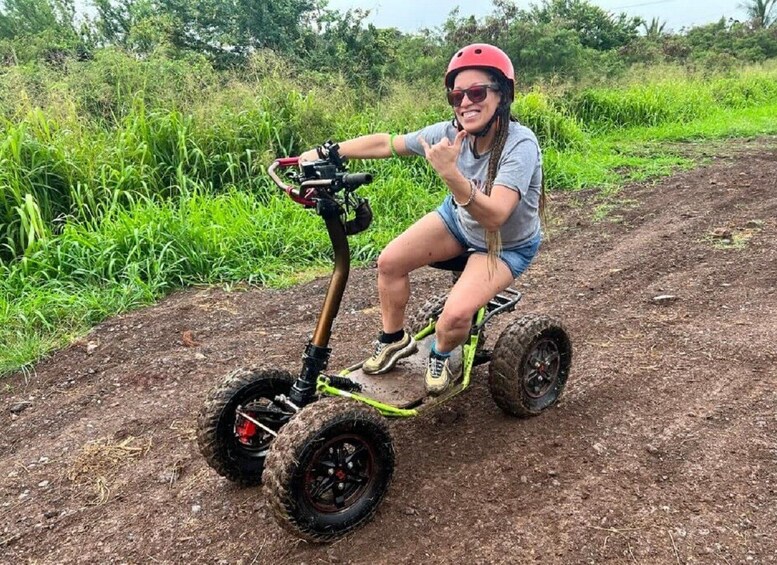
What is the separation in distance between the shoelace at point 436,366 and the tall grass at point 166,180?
2.44 metres

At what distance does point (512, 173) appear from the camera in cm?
264

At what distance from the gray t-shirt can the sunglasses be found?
7.8 inches

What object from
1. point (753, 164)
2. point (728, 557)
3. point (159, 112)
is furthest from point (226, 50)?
point (728, 557)

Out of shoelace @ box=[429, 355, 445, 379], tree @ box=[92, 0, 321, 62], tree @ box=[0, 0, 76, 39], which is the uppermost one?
tree @ box=[0, 0, 76, 39]

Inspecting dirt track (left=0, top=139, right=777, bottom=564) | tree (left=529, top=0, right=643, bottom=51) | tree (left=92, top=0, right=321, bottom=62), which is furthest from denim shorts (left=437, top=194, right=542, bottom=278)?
tree (left=529, top=0, right=643, bottom=51)

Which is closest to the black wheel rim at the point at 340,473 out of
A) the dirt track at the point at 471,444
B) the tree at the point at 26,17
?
the dirt track at the point at 471,444

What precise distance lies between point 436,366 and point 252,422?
2.88 feet

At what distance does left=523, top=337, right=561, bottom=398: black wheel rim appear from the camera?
10.5ft

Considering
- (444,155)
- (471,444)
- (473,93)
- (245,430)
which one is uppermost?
(473,93)

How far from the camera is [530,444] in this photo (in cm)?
302

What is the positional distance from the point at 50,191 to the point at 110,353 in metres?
2.35

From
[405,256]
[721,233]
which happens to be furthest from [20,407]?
[721,233]

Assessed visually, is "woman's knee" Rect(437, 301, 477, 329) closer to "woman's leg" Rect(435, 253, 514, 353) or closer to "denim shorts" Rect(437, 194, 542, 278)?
"woman's leg" Rect(435, 253, 514, 353)

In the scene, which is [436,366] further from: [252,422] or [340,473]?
[252,422]
